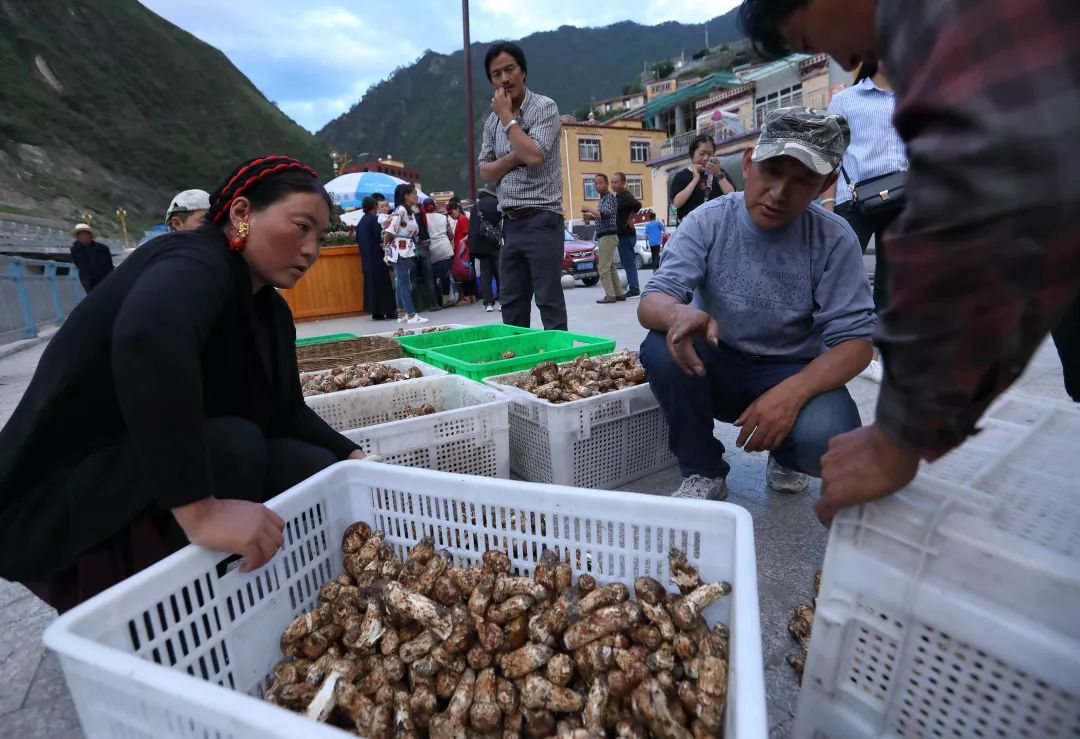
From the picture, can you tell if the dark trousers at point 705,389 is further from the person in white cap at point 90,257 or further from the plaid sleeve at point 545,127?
the person in white cap at point 90,257

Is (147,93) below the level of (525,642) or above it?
above

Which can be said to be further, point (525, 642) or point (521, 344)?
point (521, 344)

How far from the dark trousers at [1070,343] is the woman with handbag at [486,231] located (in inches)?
223

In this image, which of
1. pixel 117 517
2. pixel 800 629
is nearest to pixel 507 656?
pixel 800 629

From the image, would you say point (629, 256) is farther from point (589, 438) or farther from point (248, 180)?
point (248, 180)

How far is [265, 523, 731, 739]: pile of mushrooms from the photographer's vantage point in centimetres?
110

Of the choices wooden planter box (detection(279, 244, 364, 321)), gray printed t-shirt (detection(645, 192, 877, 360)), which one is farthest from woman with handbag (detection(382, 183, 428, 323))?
gray printed t-shirt (detection(645, 192, 877, 360))

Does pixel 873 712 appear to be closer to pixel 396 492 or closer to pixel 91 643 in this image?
pixel 396 492

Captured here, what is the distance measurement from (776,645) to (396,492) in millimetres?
1077

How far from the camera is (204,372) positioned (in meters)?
1.45

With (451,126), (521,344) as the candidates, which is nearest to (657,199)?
(521,344)

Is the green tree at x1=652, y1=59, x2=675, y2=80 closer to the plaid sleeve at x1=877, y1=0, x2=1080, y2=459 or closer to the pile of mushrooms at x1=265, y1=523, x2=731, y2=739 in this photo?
the pile of mushrooms at x1=265, y1=523, x2=731, y2=739

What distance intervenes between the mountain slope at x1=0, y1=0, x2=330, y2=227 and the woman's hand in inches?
1979

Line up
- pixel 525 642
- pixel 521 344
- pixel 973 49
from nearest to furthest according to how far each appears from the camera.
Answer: pixel 973 49 → pixel 525 642 → pixel 521 344
